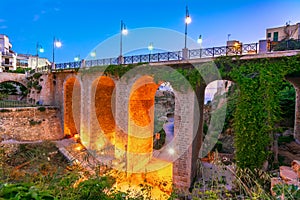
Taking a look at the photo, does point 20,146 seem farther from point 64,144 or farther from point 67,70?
point 67,70

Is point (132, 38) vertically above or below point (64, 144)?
above

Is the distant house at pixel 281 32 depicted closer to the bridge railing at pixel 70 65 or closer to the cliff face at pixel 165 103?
the cliff face at pixel 165 103

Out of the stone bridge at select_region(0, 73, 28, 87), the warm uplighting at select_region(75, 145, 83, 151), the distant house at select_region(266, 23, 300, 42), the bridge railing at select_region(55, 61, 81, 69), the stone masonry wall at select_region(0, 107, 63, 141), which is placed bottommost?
the warm uplighting at select_region(75, 145, 83, 151)

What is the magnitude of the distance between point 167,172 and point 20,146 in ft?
37.4

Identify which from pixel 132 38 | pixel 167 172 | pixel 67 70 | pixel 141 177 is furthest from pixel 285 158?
pixel 67 70

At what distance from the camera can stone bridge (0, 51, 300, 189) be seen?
31.3 feet

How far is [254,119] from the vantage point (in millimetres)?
7488

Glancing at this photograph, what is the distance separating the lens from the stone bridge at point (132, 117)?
9.53m

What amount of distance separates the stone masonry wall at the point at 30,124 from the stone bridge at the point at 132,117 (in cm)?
90

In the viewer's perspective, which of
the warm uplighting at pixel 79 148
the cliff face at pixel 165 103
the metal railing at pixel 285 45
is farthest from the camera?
the cliff face at pixel 165 103

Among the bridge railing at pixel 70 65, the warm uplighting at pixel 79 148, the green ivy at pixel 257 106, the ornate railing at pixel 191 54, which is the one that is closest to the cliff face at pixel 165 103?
the warm uplighting at pixel 79 148

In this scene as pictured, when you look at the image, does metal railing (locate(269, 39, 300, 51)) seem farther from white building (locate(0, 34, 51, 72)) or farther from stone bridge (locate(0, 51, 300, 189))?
white building (locate(0, 34, 51, 72))

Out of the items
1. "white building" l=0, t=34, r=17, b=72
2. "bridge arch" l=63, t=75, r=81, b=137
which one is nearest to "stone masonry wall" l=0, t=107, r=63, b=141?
"bridge arch" l=63, t=75, r=81, b=137

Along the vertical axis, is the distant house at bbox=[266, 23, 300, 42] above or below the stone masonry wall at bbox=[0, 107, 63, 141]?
above
